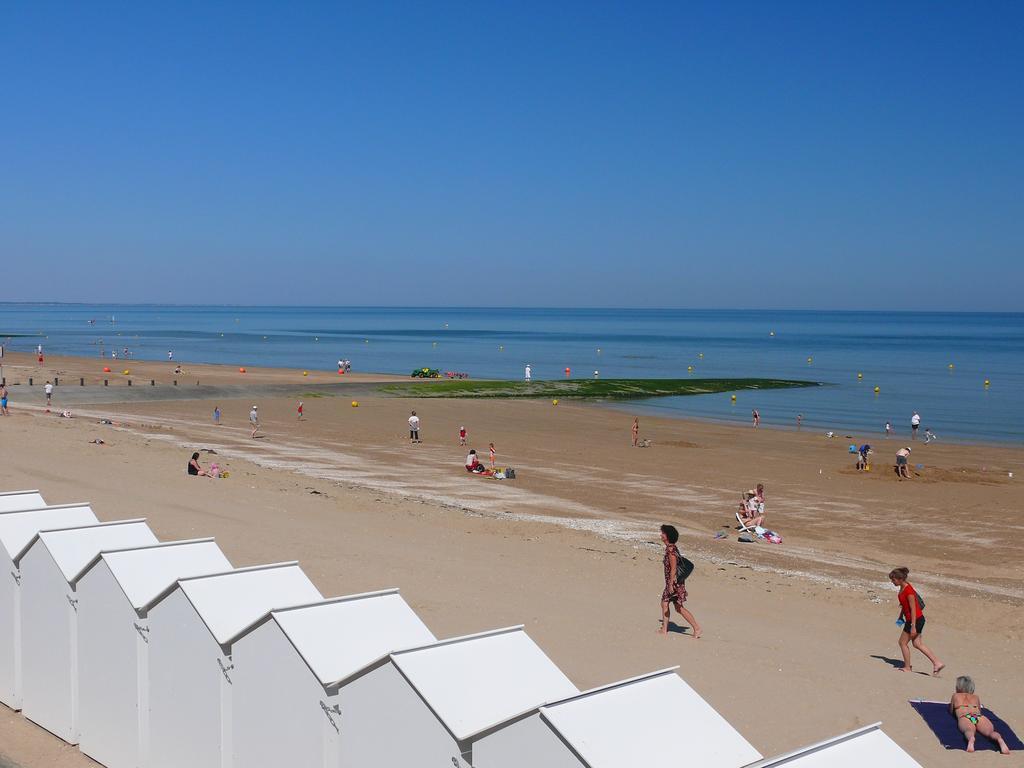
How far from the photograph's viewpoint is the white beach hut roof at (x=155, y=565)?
9.05 metres

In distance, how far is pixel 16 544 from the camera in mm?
10734

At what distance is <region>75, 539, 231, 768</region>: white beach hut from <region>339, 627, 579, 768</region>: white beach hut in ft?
8.83

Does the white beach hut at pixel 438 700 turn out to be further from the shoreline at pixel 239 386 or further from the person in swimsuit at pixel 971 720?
the shoreline at pixel 239 386

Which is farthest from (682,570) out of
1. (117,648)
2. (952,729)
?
(117,648)

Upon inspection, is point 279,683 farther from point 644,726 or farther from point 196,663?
point 644,726

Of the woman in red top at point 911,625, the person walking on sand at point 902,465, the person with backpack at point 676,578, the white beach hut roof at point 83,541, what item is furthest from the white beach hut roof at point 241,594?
the person walking on sand at point 902,465

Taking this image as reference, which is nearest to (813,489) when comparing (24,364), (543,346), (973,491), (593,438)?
(973,491)

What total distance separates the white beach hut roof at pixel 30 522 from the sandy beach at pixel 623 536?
5.73 feet

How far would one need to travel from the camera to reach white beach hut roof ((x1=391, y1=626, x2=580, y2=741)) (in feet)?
20.7

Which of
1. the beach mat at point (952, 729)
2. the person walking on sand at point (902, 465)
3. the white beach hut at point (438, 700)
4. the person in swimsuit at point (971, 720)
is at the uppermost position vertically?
the white beach hut at point (438, 700)

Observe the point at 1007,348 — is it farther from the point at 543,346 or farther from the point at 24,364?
the point at 24,364

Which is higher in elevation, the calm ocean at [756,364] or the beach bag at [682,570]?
the beach bag at [682,570]

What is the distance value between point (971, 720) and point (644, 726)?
530 centimetres

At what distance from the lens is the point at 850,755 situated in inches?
223
